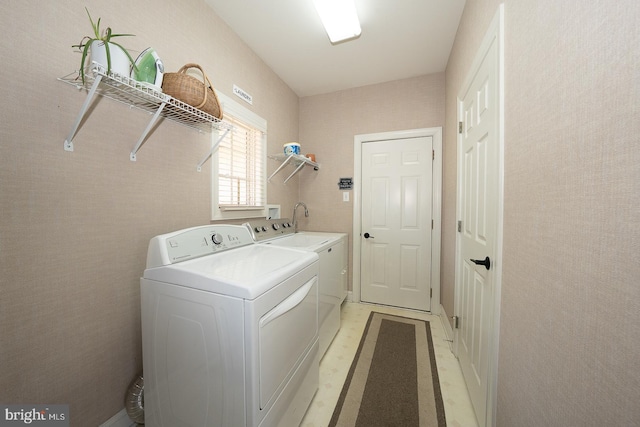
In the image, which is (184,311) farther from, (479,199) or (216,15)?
(216,15)

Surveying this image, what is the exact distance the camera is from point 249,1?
1.64 metres

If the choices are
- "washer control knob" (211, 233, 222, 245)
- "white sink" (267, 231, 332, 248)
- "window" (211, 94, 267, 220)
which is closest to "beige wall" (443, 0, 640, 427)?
"washer control knob" (211, 233, 222, 245)

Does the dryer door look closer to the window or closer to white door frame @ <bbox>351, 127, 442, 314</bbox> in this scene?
the window

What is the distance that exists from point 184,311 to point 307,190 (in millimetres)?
2246

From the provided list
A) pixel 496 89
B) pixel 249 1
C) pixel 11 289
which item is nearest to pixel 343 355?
pixel 11 289

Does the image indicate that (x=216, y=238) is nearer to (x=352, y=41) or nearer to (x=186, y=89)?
(x=186, y=89)

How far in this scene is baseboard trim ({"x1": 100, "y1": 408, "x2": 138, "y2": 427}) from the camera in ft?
3.73

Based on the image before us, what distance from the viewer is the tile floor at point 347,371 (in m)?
1.32

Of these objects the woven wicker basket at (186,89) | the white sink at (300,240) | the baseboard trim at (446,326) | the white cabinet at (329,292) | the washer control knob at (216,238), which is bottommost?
the baseboard trim at (446,326)

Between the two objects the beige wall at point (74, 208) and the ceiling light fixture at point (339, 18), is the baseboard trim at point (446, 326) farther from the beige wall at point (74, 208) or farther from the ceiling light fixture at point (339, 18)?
the ceiling light fixture at point (339, 18)

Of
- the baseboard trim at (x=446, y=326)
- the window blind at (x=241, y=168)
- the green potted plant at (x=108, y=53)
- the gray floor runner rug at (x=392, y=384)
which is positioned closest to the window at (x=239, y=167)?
the window blind at (x=241, y=168)

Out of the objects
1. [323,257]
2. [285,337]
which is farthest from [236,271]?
[323,257]

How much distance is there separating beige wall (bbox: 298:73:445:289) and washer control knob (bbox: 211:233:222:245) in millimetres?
1399

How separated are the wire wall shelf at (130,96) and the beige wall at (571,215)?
4.98 feet
